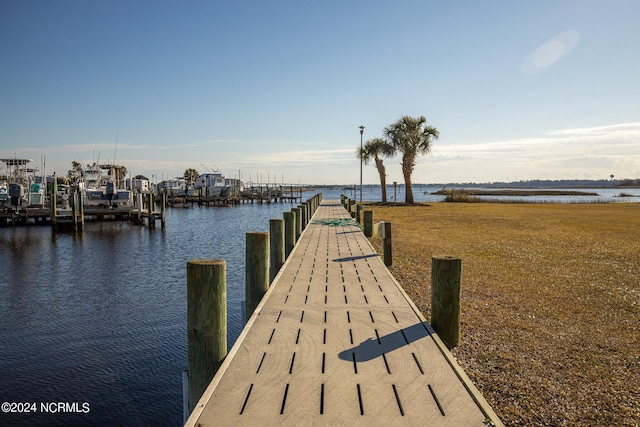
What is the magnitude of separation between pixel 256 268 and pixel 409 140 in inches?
1541

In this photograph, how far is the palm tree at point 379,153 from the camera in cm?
4612

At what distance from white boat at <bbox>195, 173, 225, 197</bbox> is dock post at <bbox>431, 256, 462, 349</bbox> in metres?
68.8

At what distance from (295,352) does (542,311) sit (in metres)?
5.21

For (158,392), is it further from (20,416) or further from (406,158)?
(406,158)

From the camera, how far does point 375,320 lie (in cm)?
576

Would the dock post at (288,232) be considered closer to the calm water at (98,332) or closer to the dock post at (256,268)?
the calm water at (98,332)

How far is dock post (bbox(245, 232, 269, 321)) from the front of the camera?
24.3 feet

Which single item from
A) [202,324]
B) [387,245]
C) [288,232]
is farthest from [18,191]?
[202,324]

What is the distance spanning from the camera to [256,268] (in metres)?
7.43

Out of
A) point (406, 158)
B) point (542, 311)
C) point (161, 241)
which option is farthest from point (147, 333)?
point (406, 158)

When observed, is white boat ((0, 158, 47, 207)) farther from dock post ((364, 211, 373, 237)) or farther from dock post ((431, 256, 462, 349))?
dock post ((431, 256, 462, 349))

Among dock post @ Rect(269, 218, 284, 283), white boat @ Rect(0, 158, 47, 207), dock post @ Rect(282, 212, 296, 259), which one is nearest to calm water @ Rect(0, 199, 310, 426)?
dock post @ Rect(269, 218, 284, 283)

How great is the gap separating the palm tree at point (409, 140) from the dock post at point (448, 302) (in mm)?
39430

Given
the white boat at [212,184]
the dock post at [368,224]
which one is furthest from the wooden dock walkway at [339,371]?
the white boat at [212,184]
